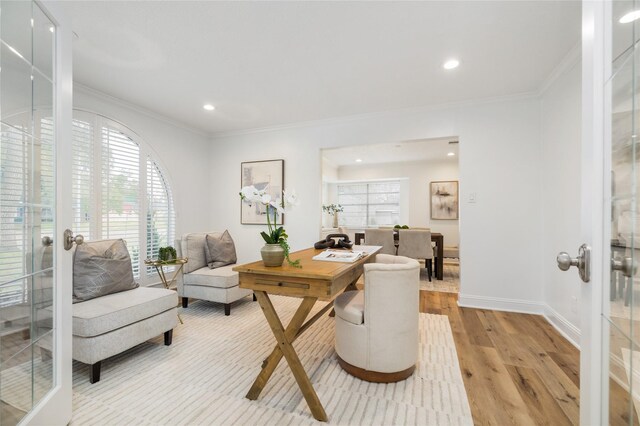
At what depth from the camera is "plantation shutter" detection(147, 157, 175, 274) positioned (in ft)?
12.4

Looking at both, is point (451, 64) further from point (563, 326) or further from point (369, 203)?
point (369, 203)

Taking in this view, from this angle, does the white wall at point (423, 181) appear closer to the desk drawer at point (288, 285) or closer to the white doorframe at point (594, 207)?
the desk drawer at point (288, 285)

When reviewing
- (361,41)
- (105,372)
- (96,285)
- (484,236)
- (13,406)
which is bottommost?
(105,372)

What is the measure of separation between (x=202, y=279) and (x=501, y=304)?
3443mm

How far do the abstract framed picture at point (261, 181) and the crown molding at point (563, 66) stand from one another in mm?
3314

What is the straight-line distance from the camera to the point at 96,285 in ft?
7.00

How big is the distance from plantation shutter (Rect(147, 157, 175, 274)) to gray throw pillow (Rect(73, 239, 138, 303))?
148cm

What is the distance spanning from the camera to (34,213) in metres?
1.20

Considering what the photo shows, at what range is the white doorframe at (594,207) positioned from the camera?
A: 2.37 ft

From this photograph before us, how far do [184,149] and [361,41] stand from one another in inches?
129

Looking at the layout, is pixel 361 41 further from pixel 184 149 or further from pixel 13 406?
pixel 184 149

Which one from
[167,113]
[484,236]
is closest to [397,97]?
[484,236]

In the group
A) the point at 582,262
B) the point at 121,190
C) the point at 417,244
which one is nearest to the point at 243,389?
the point at 582,262

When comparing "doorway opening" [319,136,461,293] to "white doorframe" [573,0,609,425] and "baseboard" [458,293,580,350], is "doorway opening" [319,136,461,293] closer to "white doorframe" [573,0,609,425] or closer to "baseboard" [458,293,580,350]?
"baseboard" [458,293,580,350]
